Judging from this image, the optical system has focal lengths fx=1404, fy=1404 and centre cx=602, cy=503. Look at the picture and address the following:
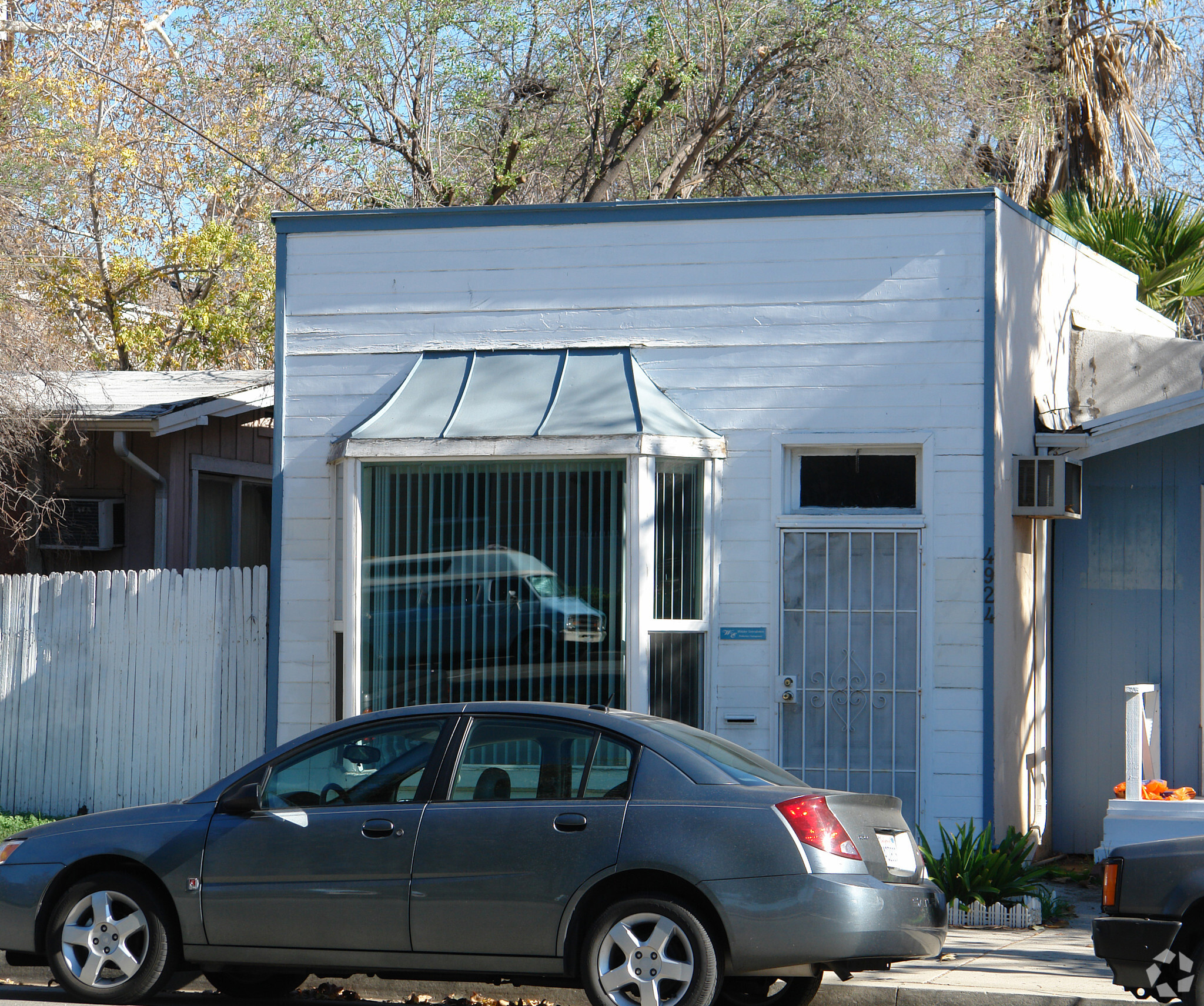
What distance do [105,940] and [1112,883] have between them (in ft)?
14.9

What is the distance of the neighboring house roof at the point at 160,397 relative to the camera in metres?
13.0

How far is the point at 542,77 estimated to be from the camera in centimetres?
1942

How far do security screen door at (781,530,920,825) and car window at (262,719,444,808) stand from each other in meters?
3.75

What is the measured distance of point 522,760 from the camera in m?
6.44

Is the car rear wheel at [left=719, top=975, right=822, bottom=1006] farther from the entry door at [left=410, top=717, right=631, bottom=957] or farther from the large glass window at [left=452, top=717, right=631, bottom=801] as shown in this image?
the large glass window at [left=452, top=717, right=631, bottom=801]

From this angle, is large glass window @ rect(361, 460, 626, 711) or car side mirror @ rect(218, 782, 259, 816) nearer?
car side mirror @ rect(218, 782, 259, 816)

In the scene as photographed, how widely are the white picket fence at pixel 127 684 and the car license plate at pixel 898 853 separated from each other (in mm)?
6098

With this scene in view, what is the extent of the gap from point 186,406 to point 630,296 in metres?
5.29

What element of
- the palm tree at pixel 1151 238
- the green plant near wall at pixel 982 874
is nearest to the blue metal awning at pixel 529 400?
the green plant near wall at pixel 982 874

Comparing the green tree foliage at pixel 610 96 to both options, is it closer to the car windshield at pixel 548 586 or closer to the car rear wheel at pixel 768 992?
the car windshield at pixel 548 586

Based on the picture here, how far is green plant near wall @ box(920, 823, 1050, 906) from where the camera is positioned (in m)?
8.57

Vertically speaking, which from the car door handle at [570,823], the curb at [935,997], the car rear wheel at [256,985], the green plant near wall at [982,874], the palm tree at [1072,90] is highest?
the palm tree at [1072,90]

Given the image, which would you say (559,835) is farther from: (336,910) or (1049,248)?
(1049,248)

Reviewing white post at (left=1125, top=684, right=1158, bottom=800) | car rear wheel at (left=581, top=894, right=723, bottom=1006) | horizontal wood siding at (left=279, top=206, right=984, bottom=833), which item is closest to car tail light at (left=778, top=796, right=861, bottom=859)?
car rear wheel at (left=581, top=894, right=723, bottom=1006)
